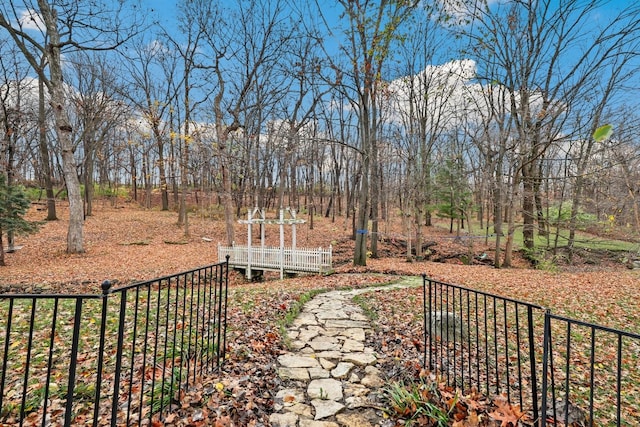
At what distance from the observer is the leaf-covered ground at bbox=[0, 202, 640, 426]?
3.25m

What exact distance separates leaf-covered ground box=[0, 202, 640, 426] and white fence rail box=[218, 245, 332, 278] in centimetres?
67

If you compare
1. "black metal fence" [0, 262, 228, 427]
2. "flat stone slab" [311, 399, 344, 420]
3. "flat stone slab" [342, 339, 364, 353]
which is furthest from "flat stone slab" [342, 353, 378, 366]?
"black metal fence" [0, 262, 228, 427]

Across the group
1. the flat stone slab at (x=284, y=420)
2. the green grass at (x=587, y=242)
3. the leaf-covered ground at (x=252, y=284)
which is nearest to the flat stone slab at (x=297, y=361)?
the leaf-covered ground at (x=252, y=284)

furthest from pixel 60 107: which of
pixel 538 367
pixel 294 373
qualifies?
pixel 538 367

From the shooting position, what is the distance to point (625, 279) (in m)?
9.82

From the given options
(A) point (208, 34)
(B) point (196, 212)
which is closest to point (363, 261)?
(A) point (208, 34)

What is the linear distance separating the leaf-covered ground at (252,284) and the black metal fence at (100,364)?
323 millimetres

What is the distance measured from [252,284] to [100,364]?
8279 millimetres

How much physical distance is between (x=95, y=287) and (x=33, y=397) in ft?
20.1

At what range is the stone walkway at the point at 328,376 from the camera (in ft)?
9.48

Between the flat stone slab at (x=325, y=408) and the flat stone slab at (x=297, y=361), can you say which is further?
the flat stone slab at (x=297, y=361)

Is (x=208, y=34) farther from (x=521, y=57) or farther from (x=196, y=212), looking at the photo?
(x=196, y=212)

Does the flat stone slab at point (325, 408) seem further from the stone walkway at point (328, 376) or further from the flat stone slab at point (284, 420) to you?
the flat stone slab at point (284, 420)

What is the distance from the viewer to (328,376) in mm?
3600
